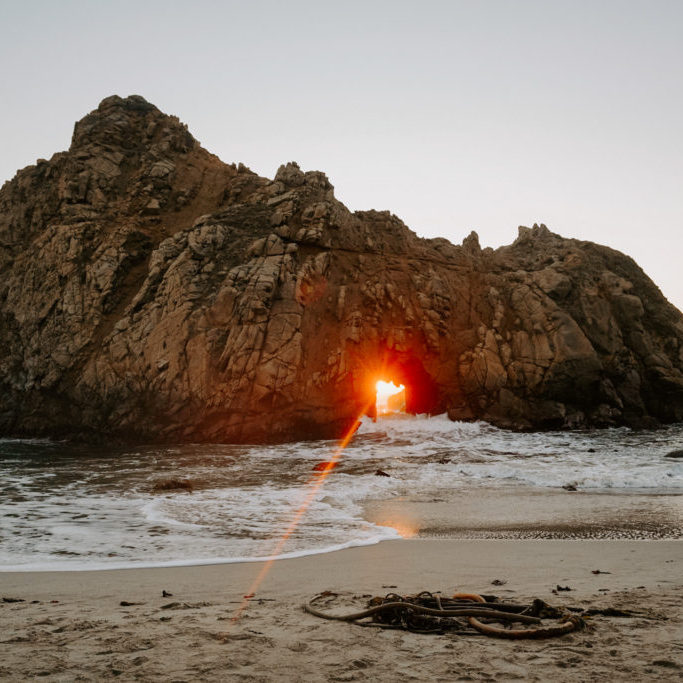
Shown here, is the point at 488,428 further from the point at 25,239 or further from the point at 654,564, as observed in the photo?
the point at 25,239

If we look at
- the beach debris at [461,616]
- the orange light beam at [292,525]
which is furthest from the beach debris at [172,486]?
the beach debris at [461,616]

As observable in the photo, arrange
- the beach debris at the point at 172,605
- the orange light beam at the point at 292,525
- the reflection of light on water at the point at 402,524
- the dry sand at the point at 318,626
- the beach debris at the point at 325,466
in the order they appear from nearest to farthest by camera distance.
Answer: the dry sand at the point at 318,626
the beach debris at the point at 172,605
the orange light beam at the point at 292,525
the reflection of light on water at the point at 402,524
the beach debris at the point at 325,466

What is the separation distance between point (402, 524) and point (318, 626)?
5.53 meters

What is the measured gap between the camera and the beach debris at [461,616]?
11.1ft

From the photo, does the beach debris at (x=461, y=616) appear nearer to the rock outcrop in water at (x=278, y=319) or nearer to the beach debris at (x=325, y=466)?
the beach debris at (x=325, y=466)

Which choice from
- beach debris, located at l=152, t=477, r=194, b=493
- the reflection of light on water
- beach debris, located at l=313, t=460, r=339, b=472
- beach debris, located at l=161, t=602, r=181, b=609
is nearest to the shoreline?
beach debris, located at l=161, t=602, r=181, b=609

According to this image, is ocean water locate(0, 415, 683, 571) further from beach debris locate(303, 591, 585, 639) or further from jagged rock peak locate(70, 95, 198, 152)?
jagged rock peak locate(70, 95, 198, 152)

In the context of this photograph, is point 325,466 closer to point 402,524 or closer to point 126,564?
point 402,524

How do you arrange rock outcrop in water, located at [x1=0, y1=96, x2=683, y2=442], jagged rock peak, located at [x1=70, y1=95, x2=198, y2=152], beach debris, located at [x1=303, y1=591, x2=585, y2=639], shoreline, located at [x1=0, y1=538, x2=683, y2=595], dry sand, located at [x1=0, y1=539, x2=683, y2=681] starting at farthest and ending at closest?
1. jagged rock peak, located at [x1=70, y1=95, x2=198, y2=152]
2. rock outcrop in water, located at [x1=0, y1=96, x2=683, y2=442]
3. shoreline, located at [x1=0, y1=538, x2=683, y2=595]
4. beach debris, located at [x1=303, y1=591, x2=585, y2=639]
5. dry sand, located at [x1=0, y1=539, x2=683, y2=681]

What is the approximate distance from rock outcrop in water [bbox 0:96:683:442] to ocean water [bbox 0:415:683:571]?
3.57 metres

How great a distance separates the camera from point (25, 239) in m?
32.9

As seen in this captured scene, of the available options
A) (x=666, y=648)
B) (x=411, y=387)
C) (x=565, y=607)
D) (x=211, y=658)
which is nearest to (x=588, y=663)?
(x=666, y=648)

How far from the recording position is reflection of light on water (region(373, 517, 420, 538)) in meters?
8.25

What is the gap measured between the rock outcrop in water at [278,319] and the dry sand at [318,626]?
18921mm
